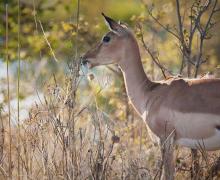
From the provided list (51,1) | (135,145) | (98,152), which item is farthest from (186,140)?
(51,1)

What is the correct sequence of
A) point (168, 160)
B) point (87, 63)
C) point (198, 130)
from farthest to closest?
point (87, 63) < point (168, 160) < point (198, 130)

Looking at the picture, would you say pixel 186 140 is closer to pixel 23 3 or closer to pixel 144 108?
pixel 144 108

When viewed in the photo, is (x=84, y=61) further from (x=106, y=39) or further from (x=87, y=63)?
(x=106, y=39)

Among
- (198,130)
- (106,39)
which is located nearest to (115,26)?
(106,39)

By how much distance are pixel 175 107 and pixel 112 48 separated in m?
0.91

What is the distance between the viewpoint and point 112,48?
5926mm

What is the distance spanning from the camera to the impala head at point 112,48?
590 centimetres

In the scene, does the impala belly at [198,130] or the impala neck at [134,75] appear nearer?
the impala belly at [198,130]

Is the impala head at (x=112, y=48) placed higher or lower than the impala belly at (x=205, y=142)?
higher

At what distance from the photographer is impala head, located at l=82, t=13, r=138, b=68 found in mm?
5898

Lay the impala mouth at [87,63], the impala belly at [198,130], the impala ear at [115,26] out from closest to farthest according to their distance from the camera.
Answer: the impala belly at [198,130] < the impala ear at [115,26] < the impala mouth at [87,63]

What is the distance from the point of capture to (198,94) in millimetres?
5258

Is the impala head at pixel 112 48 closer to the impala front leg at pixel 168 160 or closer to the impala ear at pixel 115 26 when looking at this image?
the impala ear at pixel 115 26

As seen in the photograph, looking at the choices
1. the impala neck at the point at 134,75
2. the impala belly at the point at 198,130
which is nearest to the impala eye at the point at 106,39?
the impala neck at the point at 134,75
